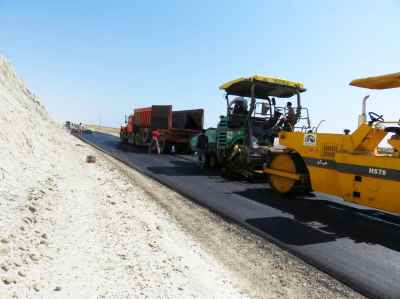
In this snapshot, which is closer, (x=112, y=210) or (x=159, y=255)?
(x=159, y=255)

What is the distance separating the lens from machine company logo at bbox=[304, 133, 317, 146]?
24.4 ft

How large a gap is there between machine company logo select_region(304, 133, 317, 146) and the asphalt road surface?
139cm

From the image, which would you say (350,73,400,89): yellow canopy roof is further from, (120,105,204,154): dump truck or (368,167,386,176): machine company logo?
(120,105,204,154): dump truck

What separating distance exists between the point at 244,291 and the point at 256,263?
83 cm

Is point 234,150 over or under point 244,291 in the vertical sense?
over

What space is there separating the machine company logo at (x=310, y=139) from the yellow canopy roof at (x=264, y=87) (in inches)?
127

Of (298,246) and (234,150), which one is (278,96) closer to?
(234,150)

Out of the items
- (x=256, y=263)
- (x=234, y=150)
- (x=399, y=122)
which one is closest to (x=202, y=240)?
(x=256, y=263)

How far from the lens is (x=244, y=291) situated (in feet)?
11.8

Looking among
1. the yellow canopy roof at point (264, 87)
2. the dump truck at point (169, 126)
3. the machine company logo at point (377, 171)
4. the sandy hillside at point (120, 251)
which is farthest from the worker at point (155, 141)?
the machine company logo at point (377, 171)

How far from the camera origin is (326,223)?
20.3 ft

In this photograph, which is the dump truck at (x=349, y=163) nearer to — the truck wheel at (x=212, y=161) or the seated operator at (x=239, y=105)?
the seated operator at (x=239, y=105)

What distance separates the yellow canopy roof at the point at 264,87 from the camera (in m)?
10.3

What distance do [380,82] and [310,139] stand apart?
5.89 feet
